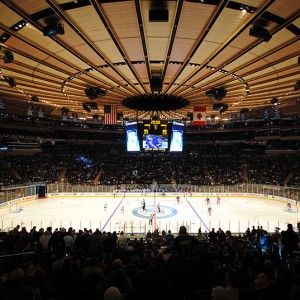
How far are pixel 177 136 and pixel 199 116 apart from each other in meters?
→ 1.68

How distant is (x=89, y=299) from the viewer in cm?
338

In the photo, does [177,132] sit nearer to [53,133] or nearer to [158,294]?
[158,294]

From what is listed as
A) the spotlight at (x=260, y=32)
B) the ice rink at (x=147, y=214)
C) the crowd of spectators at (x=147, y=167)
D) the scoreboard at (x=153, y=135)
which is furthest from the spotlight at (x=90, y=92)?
the crowd of spectators at (x=147, y=167)

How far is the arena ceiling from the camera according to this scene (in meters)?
4.88

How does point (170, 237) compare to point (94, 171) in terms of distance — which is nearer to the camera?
point (170, 237)

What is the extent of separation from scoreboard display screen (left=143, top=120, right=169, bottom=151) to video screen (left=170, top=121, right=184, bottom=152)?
436 mm

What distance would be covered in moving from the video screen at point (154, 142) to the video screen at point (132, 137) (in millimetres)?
451

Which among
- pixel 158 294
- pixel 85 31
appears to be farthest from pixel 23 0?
pixel 158 294

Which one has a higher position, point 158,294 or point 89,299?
point 89,299

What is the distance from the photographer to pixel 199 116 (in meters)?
13.8

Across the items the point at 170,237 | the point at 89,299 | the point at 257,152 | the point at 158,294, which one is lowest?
the point at 170,237

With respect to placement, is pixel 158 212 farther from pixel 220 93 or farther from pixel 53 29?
pixel 53 29

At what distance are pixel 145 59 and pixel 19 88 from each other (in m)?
6.97

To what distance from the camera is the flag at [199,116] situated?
13617 millimetres
